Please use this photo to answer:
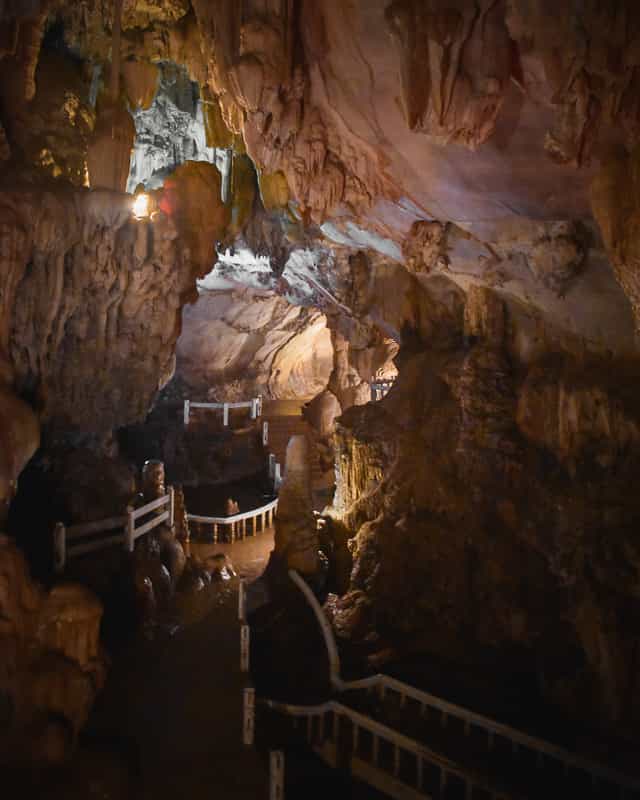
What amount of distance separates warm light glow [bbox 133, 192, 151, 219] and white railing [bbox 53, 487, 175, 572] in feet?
16.2

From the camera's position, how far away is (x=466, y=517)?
8898mm

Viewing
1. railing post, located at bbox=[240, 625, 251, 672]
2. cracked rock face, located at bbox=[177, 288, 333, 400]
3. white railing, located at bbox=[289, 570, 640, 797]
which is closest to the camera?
white railing, located at bbox=[289, 570, 640, 797]

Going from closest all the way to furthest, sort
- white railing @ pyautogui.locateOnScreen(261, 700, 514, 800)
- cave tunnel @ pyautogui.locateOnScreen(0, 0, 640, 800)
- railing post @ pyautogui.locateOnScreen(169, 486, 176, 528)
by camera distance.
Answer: cave tunnel @ pyautogui.locateOnScreen(0, 0, 640, 800) < white railing @ pyautogui.locateOnScreen(261, 700, 514, 800) < railing post @ pyautogui.locateOnScreen(169, 486, 176, 528)

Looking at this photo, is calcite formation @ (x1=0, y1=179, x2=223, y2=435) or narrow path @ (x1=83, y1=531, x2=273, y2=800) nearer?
narrow path @ (x1=83, y1=531, x2=273, y2=800)

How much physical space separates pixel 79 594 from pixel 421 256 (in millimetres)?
6169

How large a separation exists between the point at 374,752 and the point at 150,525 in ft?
17.7

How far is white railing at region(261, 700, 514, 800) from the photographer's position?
5785 millimetres

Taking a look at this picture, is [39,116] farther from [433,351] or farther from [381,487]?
[381,487]

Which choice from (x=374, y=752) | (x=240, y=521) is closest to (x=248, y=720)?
(x=374, y=752)

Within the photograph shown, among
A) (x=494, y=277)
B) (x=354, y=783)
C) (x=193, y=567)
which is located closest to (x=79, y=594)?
(x=354, y=783)

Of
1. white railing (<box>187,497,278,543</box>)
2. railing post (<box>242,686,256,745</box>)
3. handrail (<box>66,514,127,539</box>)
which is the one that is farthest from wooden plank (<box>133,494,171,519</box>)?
railing post (<box>242,686,256,745</box>)

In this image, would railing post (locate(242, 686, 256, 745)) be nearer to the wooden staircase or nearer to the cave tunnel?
the cave tunnel

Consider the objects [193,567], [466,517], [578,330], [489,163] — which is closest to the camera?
[489,163]

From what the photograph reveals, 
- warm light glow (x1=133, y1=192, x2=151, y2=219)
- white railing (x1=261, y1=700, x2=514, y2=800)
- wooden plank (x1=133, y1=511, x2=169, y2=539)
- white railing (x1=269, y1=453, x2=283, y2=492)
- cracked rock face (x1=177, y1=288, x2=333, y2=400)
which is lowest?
white railing (x1=261, y1=700, x2=514, y2=800)
